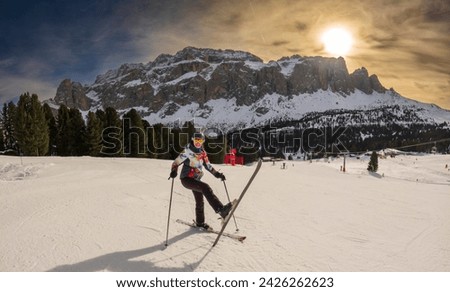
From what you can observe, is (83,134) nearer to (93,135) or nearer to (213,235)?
(93,135)

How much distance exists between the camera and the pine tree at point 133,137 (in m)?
46.8

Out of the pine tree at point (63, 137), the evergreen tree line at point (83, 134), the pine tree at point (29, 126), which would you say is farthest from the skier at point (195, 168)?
the pine tree at point (63, 137)

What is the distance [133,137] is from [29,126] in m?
14.3

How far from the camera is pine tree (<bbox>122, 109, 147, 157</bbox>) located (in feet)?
153

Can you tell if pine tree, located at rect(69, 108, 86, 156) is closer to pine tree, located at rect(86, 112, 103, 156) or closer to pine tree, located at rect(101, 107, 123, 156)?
pine tree, located at rect(86, 112, 103, 156)

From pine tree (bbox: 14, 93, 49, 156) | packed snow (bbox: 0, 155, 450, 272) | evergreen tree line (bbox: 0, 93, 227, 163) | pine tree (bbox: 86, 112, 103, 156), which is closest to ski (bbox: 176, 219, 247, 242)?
packed snow (bbox: 0, 155, 450, 272)

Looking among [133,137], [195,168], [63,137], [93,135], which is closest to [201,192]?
[195,168]

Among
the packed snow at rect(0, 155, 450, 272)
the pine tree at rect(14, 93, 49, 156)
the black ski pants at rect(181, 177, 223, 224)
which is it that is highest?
the pine tree at rect(14, 93, 49, 156)

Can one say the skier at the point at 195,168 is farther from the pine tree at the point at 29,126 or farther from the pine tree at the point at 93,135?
the pine tree at the point at 93,135

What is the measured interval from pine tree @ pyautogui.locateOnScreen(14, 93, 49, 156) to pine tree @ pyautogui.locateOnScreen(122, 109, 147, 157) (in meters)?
12.4

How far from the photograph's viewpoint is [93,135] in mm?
42938

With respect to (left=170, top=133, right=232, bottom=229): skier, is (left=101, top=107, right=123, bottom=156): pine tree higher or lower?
higher
